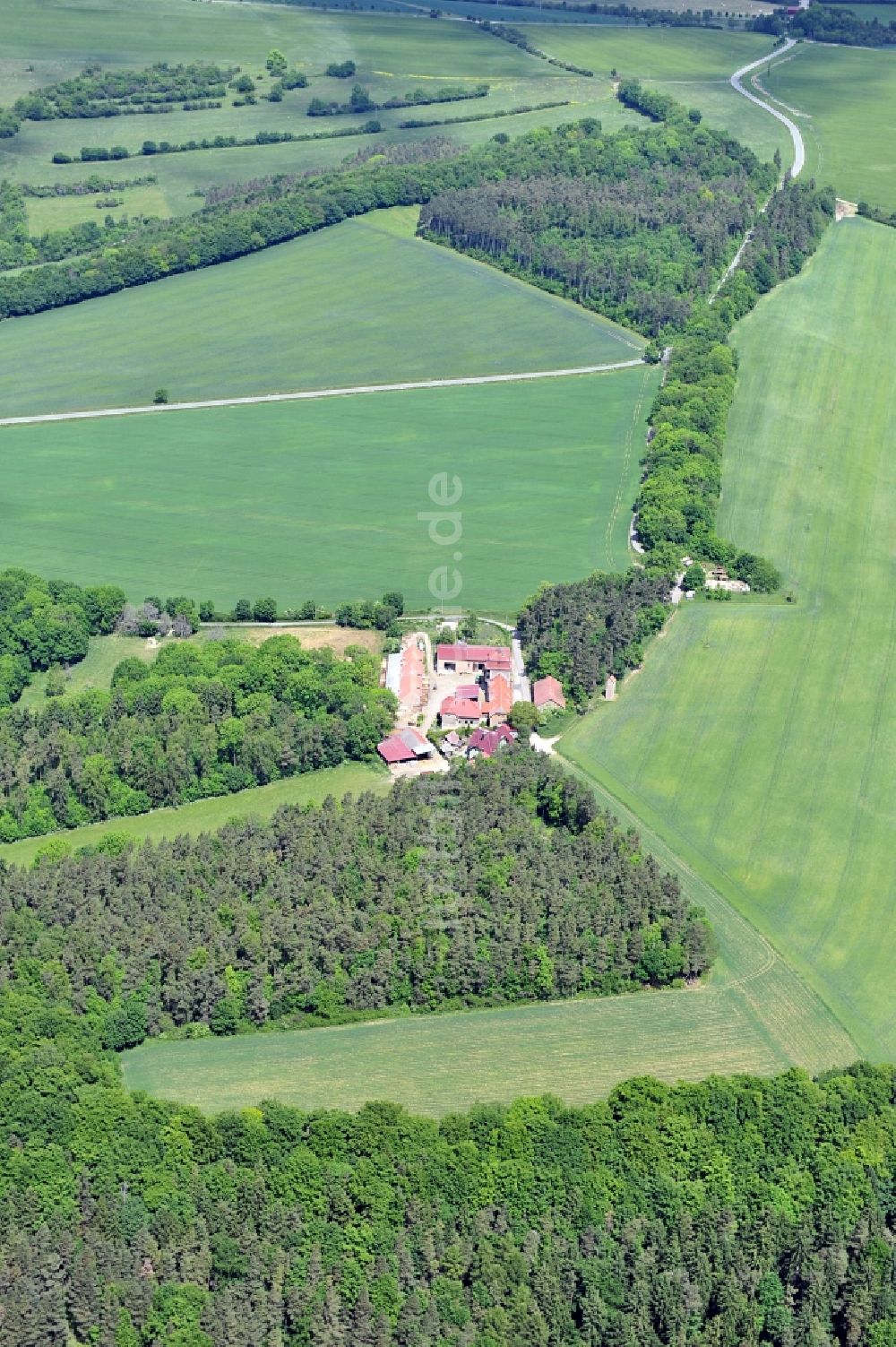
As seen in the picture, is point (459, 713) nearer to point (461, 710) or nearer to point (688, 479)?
point (461, 710)

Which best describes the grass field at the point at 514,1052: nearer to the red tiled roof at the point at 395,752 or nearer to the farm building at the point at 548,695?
the red tiled roof at the point at 395,752

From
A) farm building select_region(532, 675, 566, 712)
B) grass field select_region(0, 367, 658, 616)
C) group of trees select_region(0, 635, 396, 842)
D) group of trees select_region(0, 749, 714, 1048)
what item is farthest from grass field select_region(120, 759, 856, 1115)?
grass field select_region(0, 367, 658, 616)

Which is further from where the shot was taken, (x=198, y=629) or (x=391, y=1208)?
(x=198, y=629)

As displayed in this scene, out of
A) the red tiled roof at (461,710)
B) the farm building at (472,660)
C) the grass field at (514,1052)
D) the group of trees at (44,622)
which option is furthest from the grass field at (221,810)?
the grass field at (514,1052)

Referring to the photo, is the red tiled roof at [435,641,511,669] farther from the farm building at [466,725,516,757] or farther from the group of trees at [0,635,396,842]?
the farm building at [466,725,516,757]

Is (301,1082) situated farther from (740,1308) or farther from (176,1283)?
(740,1308)

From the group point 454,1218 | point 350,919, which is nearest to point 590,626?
point 350,919

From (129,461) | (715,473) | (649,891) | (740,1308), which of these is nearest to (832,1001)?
(649,891)
